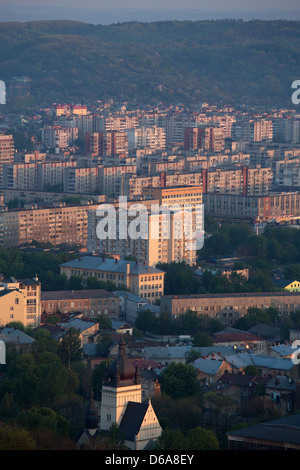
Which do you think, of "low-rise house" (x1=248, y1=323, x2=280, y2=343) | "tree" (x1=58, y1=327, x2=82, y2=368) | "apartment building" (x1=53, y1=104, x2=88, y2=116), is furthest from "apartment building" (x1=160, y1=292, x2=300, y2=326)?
"apartment building" (x1=53, y1=104, x2=88, y2=116)

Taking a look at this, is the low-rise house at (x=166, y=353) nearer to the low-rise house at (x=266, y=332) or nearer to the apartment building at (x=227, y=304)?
the low-rise house at (x=266, y=332)

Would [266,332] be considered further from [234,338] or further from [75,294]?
[75,294]

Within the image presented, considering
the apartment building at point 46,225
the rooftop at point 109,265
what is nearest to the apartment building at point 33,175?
the apartment building at point 46,225

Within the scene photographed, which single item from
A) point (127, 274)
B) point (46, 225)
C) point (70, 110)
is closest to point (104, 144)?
point (70, 110)

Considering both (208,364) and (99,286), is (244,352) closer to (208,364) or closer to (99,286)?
(208,364)
